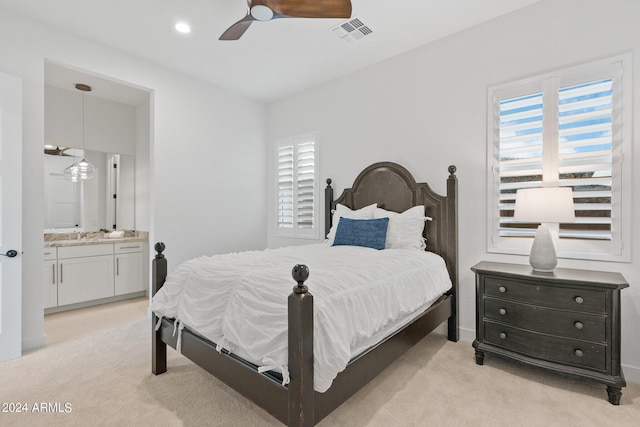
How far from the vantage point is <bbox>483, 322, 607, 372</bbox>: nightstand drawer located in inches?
81.2

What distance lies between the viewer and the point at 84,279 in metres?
4.07

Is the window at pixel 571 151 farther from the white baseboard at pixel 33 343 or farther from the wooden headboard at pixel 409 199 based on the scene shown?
the white baseboard at pixel 33 343

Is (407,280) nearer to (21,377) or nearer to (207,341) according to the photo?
(207,341)

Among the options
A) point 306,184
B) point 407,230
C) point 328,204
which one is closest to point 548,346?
point 407,230

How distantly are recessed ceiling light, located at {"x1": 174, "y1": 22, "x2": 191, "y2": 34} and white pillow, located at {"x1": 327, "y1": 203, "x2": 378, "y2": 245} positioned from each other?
7.94 ft

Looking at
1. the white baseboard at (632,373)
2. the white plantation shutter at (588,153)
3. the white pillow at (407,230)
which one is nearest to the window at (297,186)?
the white pillow at (407,230)

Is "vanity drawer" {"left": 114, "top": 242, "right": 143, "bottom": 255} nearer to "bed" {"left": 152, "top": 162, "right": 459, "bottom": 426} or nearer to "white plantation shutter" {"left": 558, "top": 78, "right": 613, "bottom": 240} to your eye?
"bed" {"left": 152, "top": 162, "right": 459, "bottom": 426}

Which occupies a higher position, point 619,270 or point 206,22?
point 206,22

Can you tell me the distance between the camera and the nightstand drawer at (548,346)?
2062 millimetres

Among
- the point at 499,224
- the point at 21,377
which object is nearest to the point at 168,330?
the point at 21,377

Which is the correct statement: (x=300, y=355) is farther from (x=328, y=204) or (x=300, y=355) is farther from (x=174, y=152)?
(x=174, y=152)

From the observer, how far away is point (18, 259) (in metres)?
2.62

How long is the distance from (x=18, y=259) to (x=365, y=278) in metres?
2.89

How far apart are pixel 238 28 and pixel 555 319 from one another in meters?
3.18
